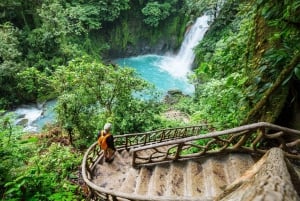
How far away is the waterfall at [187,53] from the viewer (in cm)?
2544

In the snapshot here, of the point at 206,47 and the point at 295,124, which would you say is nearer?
the point at 295,124

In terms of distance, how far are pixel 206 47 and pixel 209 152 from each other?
1361cm

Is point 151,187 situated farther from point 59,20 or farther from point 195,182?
point 59,20

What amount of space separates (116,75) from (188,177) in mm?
6419

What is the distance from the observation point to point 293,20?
14.1 feet

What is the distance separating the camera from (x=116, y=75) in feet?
35.8

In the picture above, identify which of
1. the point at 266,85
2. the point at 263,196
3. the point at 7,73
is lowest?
the point at 7,73

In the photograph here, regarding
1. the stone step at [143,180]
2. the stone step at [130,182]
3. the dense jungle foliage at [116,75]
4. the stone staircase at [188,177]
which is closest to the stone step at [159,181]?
the stone staircase at [188,177]

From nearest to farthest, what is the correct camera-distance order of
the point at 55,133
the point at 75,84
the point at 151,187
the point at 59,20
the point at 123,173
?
the point at 151,187 < the point at 123,173 < the point at 75,84 < the point at 55,133 < the point at 59,20

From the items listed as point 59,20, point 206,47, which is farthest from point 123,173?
point 59,20

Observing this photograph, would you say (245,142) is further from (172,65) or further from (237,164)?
(172,65)

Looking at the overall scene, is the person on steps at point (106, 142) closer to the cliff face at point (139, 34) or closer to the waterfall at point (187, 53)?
the waterfall at point (187, 53)

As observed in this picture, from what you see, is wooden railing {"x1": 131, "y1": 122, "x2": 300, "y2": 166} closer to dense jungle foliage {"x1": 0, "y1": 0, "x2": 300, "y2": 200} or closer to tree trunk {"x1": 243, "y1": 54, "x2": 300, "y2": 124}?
tree trunk {"x1": 243, "y1": 54, "x2": 300, "y2": 124}

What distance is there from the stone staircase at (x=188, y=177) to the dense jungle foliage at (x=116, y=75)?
934 millimetres
